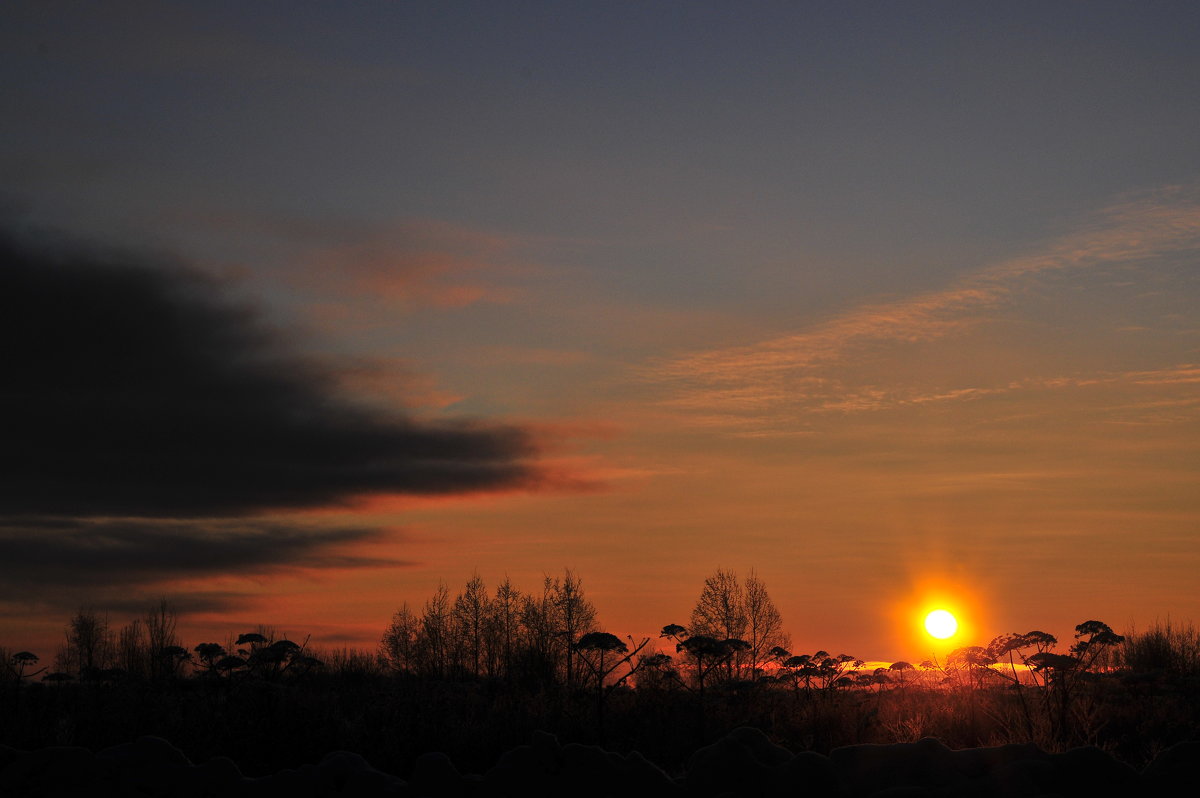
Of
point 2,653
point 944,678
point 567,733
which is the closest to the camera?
point 567,733

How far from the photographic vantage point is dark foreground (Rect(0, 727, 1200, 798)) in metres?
7.23

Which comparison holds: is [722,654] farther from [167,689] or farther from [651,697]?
[167,689]

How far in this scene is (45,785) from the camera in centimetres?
843

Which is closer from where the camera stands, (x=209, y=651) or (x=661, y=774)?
(x=661, y=774)

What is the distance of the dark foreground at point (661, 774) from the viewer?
7230 millimetres

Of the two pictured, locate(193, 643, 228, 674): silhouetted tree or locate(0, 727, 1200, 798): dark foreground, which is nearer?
locate(0, 727, 1200, 798): dark foreground

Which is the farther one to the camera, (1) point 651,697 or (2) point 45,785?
(1) point 651,697

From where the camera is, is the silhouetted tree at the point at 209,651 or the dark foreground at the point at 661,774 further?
the silhouetted tree at the point at 209,651

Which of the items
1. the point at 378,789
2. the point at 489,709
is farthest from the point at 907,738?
the point at 378,789

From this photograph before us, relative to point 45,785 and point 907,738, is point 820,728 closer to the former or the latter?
point 907,738

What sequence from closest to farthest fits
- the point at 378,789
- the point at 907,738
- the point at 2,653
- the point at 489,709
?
the point at 378,789 → the point at 907,738 → the point at 489,709 → the point at 2,653

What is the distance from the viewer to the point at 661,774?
25.8 ft

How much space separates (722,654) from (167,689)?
712 inches

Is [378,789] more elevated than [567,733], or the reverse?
[378,789]
